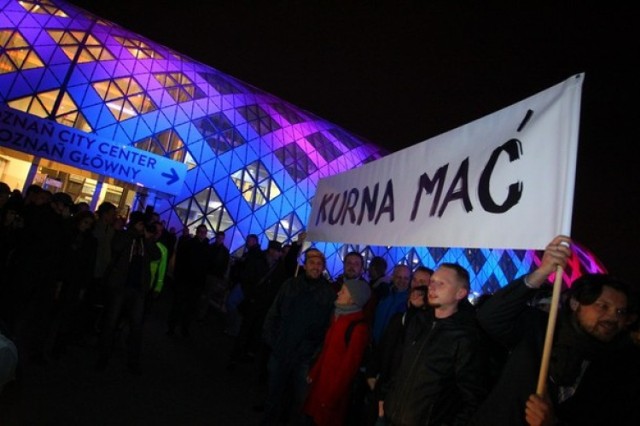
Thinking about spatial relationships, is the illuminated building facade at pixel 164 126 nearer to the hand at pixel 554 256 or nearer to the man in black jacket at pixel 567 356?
the man in black jacket at pixel 567 356

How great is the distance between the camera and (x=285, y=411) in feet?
15.9

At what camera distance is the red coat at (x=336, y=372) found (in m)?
3.66

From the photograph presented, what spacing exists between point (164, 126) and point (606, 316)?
2041cm

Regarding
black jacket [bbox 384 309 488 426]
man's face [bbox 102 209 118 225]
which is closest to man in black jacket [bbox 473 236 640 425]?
black jacket [bbox 384 309 488 426]

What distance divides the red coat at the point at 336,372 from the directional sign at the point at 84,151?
43.4 ft

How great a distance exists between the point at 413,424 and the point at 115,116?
19527 millimetres

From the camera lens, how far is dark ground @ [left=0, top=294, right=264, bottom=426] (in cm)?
387

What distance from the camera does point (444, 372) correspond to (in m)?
2.33

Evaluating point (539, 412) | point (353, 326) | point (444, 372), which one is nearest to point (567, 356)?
point (539, 412)

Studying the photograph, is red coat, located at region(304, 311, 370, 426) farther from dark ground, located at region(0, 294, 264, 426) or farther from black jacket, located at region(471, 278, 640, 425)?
black jacket, located at region(471, 278, 640, 425)

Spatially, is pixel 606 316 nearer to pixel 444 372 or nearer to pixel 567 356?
pixel 567 356

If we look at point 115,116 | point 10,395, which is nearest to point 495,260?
point 115,116

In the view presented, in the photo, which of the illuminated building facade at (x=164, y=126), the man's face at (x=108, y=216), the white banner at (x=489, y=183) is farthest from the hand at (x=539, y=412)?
the illuminated building facade at (x=164, y=126)

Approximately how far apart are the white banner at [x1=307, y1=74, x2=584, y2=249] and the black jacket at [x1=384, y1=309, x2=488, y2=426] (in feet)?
1.93
